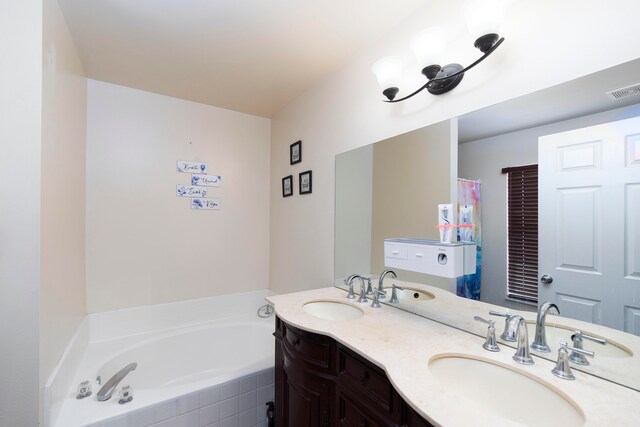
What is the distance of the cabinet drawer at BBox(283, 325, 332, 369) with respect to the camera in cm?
113

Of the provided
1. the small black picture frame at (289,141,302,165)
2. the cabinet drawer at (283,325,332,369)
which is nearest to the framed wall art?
the small black picture frame at (289,141,302,165)

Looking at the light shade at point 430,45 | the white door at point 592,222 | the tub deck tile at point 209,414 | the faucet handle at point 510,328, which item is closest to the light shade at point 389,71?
the light shade at point 430,45

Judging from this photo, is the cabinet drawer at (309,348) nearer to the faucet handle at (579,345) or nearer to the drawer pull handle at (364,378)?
the drawer pull handle at (364,378)

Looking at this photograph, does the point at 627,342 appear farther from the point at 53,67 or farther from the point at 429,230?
the point at 53,67

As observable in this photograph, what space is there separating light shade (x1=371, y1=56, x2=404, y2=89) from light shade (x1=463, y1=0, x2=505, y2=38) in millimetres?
400

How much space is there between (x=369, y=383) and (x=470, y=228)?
754mm

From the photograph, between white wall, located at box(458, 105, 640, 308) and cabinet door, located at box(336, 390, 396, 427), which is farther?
white wall, located at box(458, 105, 640, 308)

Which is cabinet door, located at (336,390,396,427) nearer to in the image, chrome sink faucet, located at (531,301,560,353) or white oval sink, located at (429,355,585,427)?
white oval sink, located at (429,355,585,427)

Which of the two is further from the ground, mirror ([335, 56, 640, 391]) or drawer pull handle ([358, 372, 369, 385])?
mirror ([335, 56, 640, 391])

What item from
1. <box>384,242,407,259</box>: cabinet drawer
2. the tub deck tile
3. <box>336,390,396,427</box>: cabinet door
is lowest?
the tub deck tile

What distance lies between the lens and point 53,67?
4.40 ft

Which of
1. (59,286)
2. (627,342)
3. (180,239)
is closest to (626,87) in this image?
(627,342)

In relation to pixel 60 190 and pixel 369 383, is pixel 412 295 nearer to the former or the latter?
pixel 369 383

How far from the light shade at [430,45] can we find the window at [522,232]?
0.56m
